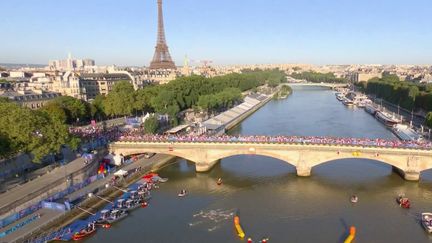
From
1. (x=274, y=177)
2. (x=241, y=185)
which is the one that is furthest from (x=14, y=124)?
(x=274, y=177)

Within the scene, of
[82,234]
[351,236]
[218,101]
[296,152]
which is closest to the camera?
[351,236]

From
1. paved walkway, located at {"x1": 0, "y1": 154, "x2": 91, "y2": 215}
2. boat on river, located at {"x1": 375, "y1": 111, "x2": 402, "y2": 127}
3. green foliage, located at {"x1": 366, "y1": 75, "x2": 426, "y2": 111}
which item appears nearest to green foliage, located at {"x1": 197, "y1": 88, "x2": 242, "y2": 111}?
boat on river, located at {"x1": 375, "y1": 111, "x2": 402, "y2": 127}

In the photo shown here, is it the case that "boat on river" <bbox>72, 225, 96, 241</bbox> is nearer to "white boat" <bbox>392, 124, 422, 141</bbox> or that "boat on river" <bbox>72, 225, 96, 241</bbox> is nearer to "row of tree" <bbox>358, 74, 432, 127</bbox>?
"white boat" <bbox>392, 124, 422, 141</bbox>

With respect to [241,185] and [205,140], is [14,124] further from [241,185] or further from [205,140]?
[241,185]

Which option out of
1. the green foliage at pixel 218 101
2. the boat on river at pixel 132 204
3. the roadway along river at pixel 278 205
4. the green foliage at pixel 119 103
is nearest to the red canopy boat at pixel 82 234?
the roadway along river at pixel 278 205

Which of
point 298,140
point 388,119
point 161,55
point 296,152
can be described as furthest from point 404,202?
point 161,55

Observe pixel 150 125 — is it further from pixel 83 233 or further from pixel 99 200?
pixel 83 233
